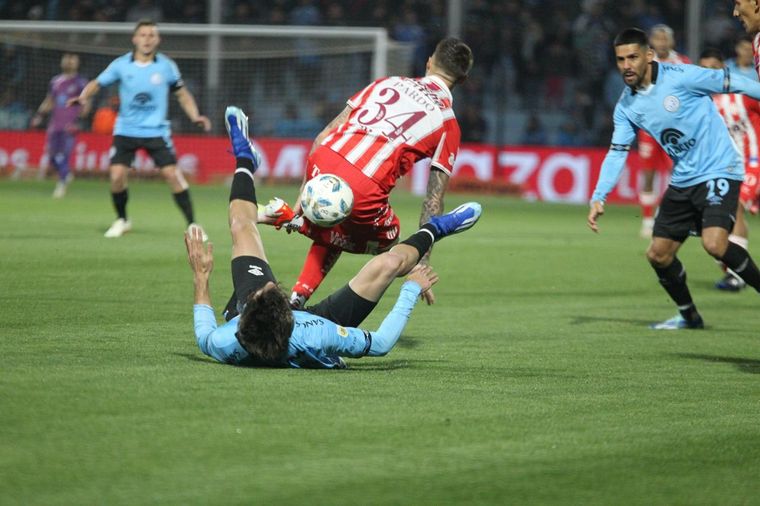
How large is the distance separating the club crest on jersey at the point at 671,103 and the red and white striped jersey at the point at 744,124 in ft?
13.0

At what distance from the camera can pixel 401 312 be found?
7.14 m

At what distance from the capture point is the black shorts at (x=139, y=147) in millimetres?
15625

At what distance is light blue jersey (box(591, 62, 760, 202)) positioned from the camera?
9078mm

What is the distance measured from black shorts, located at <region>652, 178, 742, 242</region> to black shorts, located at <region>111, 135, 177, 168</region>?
7.84m

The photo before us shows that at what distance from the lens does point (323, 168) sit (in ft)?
25.7

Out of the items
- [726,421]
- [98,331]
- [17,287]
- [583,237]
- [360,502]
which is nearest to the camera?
[360,502]

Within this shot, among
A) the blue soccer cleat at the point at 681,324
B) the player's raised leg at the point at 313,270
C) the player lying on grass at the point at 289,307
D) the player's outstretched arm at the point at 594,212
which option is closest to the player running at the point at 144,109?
the player's raised leg at the point at 313,270

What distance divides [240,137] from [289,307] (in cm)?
197

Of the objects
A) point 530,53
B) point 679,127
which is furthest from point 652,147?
point 530,53

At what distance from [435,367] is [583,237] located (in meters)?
10.5

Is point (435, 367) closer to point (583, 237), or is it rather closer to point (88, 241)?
point (88, 241)

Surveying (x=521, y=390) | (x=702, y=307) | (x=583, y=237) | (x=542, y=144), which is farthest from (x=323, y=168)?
(x=542, y=144)

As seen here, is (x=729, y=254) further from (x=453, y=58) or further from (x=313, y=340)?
(x=313, y=340)

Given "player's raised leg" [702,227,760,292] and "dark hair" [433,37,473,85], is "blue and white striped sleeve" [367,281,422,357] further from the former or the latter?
"player's raised leg" [702,227,760,292]
